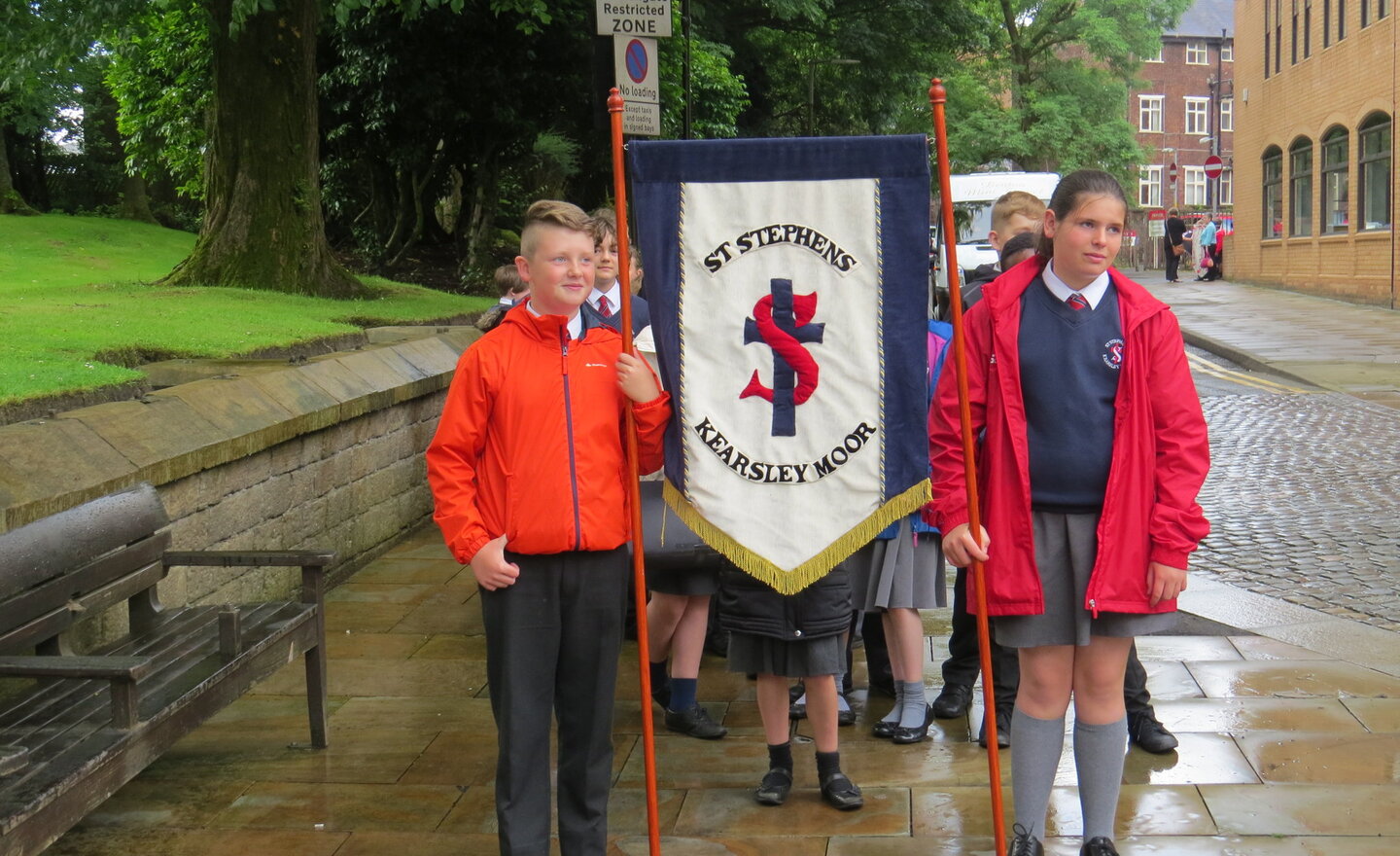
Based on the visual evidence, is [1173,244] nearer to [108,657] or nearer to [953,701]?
[953,701]

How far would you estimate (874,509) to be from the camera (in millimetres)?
4027

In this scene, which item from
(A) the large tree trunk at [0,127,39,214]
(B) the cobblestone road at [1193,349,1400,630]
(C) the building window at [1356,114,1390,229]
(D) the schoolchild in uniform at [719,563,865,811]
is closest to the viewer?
(D) the schoolchild in uniform at [719,563,865,811]

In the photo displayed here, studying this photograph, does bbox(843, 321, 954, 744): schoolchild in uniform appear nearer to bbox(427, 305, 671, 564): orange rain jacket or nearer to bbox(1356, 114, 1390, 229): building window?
bbox(427, 305, 671, 564): orange rain jacket

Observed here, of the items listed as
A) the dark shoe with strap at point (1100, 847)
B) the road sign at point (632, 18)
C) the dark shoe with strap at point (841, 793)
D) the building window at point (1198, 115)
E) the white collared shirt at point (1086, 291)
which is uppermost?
the building window at point (1198, 115)

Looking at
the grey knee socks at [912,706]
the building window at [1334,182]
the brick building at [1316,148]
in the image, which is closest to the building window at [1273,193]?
the brick building at [1316,148]

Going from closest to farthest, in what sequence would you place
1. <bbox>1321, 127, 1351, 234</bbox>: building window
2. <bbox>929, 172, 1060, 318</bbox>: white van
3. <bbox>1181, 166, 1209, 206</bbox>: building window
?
<bbox>929, 172, 1060, 318</bbox>: white van
<bbox>1321, 127, 1351, 234</bbox>: building window
<bbox>1181, 166, 1209, 206</bbox>: building window

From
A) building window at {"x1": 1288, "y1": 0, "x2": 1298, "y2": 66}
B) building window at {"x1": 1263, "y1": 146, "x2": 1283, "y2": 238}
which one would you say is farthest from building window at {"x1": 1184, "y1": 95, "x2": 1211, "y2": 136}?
building window at {"x1": 1288, "y1": 0, "x2": 1298, "y2": 66}

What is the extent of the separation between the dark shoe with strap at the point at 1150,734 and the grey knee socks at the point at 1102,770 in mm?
1023

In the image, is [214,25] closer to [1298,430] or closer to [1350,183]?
[1298,430]

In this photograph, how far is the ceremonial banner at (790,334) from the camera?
3.92 m

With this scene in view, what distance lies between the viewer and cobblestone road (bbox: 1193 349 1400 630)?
752 centimetres

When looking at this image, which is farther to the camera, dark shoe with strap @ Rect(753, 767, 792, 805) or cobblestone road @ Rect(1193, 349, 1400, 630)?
cobblestone road @ Rect(1193, 349, 1400, 630)

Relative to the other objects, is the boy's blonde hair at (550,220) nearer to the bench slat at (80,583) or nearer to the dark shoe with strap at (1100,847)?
the bench slat at (80,583)

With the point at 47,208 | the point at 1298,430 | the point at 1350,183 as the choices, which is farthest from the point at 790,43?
the point at 1298,430
